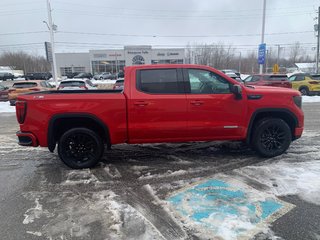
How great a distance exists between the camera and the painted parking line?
2992mm

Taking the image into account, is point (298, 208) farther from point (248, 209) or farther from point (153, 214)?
point (153, 214)

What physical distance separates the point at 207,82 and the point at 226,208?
2.46 metres

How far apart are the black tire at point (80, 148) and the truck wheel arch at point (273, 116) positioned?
2.96m

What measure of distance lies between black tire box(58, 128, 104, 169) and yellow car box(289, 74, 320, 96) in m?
17.8

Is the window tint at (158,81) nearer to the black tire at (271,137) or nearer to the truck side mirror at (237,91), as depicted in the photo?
the truck side mirror at (237,91)

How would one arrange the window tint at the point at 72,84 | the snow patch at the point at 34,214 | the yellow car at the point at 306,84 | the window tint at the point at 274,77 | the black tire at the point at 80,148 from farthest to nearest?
the yellow car at the point at 306,84 < the window tint at the point at 274,77 < the window tint at the point at 72,84 < the black tire at the point at 80,148 < the snow patch at the point at 34,214

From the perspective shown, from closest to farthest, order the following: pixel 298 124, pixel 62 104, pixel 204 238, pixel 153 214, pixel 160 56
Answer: pixel 204 238
pixel 153 214
pixel 62 104
pixel 298 124
pixel 160 56

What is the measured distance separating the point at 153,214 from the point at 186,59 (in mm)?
78663

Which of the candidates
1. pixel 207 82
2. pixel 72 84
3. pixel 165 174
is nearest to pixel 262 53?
pixel 72 84

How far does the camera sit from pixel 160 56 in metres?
72.8

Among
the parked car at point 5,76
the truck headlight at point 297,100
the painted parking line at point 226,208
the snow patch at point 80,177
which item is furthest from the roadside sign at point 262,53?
the parked car at point 5,76

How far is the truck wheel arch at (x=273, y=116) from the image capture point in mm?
5141

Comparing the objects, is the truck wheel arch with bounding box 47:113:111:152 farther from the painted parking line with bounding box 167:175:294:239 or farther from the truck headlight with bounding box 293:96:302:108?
the truck headlight with bounding box 293:96:302:108

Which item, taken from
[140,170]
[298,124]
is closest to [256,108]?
[298,124]
